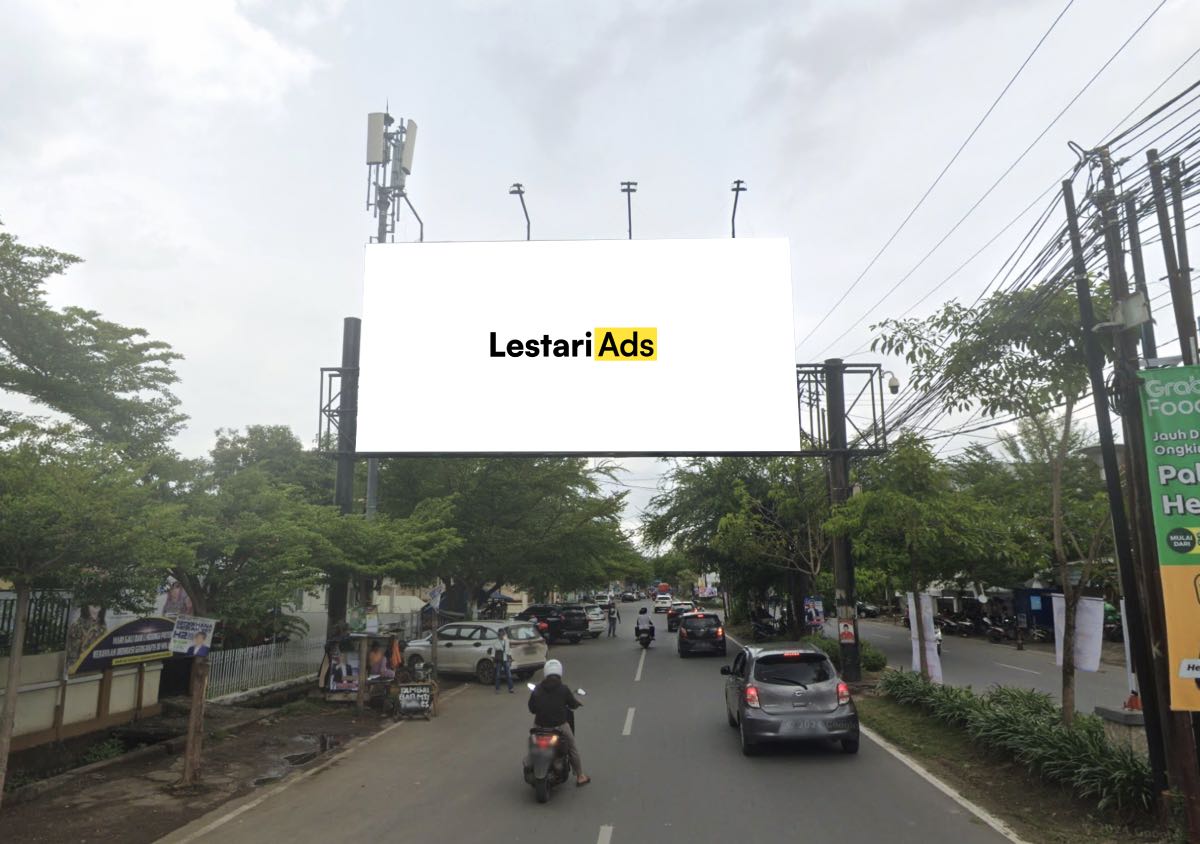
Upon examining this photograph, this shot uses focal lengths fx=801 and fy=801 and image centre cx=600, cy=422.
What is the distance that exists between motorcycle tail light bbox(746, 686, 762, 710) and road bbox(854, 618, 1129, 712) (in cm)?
760

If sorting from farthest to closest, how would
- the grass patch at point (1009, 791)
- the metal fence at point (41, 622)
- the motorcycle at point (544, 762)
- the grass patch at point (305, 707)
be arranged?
the grass patch at point (305, 707)
the metal fence at point (41, 622)
the motorcycle at point (544, 762)
the grass patch at point (1009, 791)

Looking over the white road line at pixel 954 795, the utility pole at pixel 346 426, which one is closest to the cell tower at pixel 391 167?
the utility pole at pixel 346 426

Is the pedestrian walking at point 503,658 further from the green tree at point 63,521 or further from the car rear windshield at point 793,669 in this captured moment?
the green tree at point 63,521

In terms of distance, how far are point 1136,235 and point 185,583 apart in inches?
539

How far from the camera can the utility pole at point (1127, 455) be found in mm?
7285

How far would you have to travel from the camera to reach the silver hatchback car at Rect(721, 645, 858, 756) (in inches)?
401

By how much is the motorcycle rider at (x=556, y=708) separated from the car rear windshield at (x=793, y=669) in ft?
9.26

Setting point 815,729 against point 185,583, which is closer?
point 815,729

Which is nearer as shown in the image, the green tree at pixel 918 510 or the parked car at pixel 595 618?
the green tree at pixel 918 510

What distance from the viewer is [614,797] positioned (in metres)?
8.80

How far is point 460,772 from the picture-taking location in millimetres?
10312

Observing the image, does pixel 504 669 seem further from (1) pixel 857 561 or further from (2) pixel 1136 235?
(2) pixel 1136 235

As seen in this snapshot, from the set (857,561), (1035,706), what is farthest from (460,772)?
(857,561)

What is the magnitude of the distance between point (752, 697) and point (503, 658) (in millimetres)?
10482
